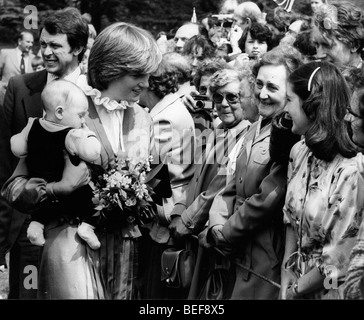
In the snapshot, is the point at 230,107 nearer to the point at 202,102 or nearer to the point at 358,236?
the point at 202,102

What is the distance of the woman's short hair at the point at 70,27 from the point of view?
25.3ft

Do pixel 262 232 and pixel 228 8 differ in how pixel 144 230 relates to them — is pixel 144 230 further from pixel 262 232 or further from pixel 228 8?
pixel 228 8

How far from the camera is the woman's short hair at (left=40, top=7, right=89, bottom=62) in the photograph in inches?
303

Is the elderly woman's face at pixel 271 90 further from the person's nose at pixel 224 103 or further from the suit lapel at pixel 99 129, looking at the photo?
the suit lapel at pixel 99 129

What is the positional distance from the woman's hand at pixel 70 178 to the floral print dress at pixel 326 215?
1.22 m

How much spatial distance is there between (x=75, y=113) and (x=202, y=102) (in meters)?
2.52

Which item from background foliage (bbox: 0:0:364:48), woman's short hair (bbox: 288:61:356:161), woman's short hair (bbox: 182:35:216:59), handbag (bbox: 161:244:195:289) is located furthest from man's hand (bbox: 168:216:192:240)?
background foliage (bbox: 0:0:364:48)

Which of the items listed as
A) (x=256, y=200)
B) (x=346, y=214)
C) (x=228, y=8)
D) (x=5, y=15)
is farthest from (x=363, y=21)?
(x=5, y=15)

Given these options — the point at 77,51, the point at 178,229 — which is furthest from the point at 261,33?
the point at 178,229

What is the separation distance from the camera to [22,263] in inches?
335

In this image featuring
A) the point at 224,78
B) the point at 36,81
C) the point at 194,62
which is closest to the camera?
the point at 224,78

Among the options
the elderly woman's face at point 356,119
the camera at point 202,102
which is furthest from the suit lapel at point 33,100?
the elderly woman's face at point 356,119

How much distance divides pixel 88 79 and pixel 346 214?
201 centimetres

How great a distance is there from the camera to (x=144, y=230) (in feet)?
27.5
